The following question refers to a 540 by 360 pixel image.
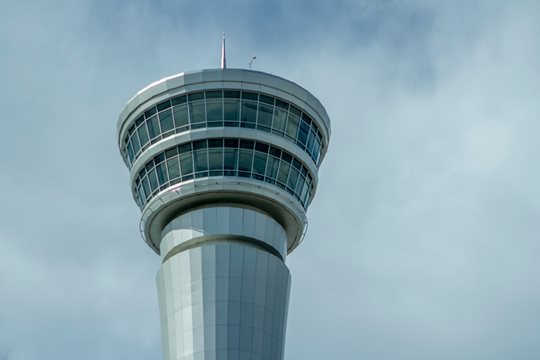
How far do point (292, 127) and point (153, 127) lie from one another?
927cm

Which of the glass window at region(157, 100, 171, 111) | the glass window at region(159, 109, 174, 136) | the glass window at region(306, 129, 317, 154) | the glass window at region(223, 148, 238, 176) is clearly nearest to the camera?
the glass window at region(223, 148, 238, 176)

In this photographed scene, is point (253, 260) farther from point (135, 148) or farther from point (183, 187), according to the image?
point (135, 148)

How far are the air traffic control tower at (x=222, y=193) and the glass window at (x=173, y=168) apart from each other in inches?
2.6

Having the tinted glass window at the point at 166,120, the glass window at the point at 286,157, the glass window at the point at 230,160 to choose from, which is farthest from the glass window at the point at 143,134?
the glass window at the point at 286,157

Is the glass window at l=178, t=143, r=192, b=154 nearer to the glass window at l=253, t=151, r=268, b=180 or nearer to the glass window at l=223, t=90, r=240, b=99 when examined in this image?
the glass window at l=223, t=90, r=240, b=99

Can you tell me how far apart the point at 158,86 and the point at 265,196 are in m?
10.2

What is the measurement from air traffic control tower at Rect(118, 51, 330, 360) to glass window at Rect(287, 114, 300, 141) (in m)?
0.07

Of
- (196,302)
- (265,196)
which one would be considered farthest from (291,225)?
(196,302)

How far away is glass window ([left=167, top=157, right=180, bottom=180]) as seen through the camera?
70.8 m

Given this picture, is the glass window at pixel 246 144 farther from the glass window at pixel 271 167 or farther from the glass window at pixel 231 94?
the glass window at pixel 231 94

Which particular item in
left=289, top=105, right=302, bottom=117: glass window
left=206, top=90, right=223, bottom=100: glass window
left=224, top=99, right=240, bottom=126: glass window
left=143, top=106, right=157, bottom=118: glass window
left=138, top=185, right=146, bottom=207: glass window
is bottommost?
left=138, top=185, right=146, bottom=207: glass window

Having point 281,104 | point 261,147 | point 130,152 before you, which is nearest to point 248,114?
point 261,147

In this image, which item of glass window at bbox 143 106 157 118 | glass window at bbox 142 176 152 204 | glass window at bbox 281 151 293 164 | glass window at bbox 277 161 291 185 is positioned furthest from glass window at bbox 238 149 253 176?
glass window at bbox 143 106 157 118

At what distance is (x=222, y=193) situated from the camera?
229ft
